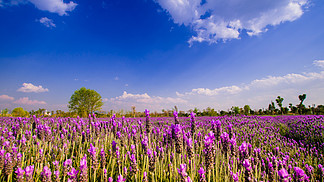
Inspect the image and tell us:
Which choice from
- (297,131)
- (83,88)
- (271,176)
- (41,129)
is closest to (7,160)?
(41,129)

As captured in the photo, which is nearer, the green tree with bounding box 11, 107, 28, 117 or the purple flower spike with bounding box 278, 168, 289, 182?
the purple flower spike with bounding box 278, 168, 289, 182

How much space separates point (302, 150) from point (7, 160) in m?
8.01

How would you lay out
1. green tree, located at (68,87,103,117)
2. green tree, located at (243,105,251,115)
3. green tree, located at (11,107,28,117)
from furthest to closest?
green tree, located at (68,87,103,117) → green tree, located at (243,105,251,115) → green tree, located at (11,107,28,117)

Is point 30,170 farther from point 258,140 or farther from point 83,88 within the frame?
point 83,88

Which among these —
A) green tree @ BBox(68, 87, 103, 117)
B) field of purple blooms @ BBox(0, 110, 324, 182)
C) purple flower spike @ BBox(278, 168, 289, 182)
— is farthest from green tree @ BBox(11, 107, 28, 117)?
purple flower spike @ BBox(278, 168, 289, 182)

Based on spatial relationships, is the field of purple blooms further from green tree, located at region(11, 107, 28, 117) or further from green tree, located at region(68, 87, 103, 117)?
green tree, located at region(68, 87, 103, 117)

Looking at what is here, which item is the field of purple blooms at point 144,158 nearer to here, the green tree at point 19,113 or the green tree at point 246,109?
the green tree at point 19,113

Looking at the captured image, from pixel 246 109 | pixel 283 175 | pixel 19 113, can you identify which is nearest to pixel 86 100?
pixel 19 113

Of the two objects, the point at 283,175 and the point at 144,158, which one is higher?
the point at 283,175

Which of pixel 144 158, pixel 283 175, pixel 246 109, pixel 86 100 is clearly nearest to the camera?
pixel 283 175

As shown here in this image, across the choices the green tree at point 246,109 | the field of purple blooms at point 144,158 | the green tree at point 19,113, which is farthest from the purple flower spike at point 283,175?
the green tree at point 246,109

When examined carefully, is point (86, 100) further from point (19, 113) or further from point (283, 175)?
point (283, 175)

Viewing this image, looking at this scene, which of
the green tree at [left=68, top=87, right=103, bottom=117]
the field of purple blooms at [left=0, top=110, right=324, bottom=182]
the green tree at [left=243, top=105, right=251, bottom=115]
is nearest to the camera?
the field of purple blooms at [left=0, top=110, right=324, bottom=182]

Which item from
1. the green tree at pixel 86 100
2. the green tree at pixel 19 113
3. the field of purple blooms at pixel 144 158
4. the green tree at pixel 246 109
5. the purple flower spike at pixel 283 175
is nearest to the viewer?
the purple flower spike at pixel 283 175
